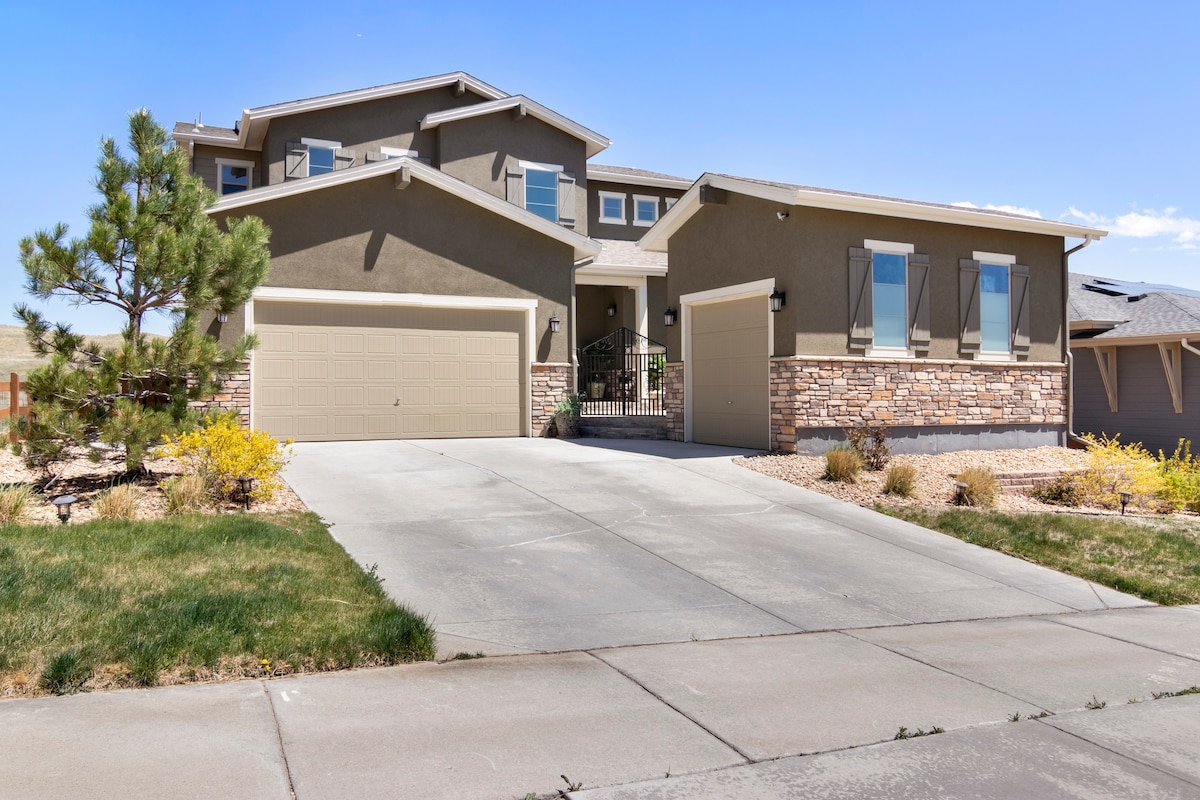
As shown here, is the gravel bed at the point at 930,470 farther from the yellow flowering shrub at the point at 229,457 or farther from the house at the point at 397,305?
the yellow flowering shrub at the point at 229,457

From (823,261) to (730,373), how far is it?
2.56 m

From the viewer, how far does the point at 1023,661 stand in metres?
5.78

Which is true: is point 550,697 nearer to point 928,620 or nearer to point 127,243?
point 928,620

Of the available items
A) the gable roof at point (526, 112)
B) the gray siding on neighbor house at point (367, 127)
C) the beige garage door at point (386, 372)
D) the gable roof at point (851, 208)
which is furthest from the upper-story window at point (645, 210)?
the beige garage door at point (386, 372)

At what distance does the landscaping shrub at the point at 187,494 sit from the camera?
8961 millimetres

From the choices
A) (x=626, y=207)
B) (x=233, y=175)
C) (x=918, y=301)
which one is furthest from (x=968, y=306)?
(x=233, y=175)

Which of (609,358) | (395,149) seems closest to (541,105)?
(395,149)

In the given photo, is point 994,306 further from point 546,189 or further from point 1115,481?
point 546,189

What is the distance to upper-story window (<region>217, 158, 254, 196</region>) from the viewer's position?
73.5 ft

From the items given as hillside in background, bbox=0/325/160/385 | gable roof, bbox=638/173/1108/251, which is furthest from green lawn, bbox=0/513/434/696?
hillside in background, bbox=0/325/160/385

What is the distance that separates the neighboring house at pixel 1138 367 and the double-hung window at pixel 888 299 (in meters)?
6.22

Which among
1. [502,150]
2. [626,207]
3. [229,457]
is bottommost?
[229,457]

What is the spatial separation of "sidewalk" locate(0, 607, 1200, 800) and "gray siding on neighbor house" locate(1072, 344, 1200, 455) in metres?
14.5

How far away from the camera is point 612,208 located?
25734 millimetres
